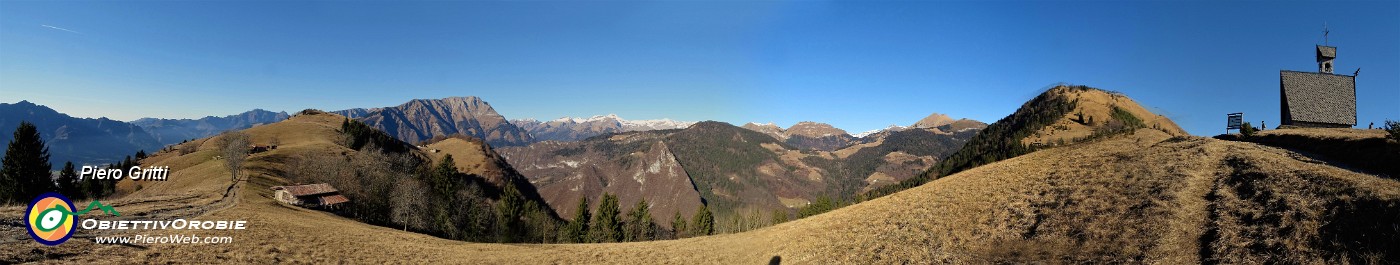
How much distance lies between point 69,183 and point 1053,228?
438 feet

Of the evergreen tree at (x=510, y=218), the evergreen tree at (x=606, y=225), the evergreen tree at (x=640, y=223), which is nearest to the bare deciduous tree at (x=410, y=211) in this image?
the evergreen tree at (x=510, y=218)

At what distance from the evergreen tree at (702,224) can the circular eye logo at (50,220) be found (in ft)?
305

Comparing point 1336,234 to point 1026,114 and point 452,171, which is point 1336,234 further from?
point 1026,114

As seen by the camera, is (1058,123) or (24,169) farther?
(1058,123)

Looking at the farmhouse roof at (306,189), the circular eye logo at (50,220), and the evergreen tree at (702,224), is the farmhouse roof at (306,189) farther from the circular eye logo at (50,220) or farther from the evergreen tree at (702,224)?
the evergreen tree at (702,224)

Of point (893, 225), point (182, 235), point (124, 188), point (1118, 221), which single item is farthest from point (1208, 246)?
point (124, 188)

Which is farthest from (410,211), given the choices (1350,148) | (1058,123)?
(1058,123)

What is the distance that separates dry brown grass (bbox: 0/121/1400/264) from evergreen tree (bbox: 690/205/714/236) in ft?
229

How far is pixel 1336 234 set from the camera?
1638cm

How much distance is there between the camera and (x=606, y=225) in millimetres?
98562

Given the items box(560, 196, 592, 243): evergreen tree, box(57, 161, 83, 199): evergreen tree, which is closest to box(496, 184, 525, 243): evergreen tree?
box(560, 196, 592, 243): evergreen tree

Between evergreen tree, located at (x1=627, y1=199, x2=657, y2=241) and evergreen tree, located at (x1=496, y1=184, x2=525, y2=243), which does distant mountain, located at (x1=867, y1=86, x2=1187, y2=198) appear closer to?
evergreen tree, located at (x1=627, y1=199, x2=657, y2=241)

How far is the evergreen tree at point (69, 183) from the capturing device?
79250 millimetres

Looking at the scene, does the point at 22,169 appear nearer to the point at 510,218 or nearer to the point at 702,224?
the point at 510,218
